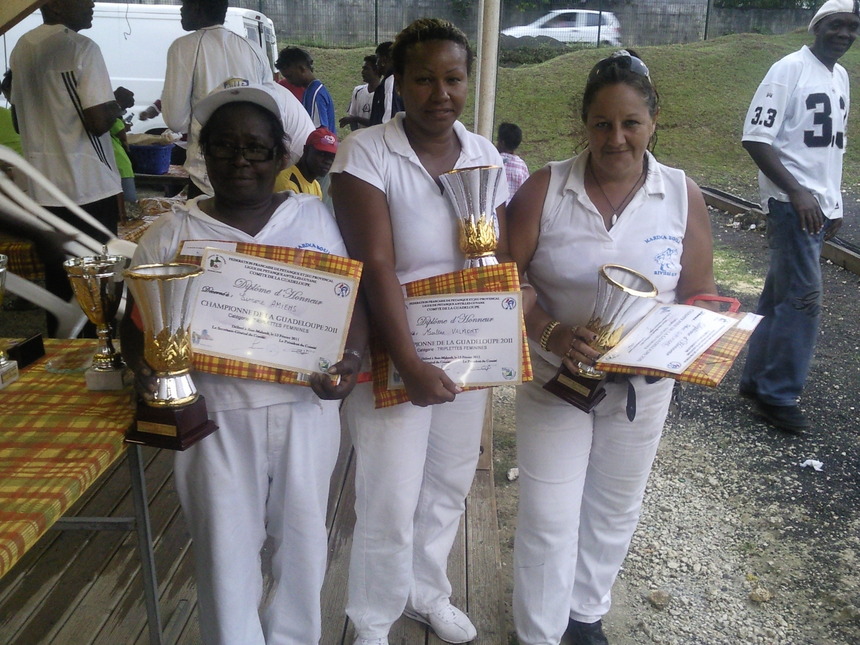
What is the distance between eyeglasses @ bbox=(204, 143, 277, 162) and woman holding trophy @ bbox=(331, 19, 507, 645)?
24 cm

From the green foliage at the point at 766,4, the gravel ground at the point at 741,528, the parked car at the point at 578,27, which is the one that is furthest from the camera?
the green foliage at the point at 766,4

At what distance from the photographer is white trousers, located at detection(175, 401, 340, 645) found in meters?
1.73

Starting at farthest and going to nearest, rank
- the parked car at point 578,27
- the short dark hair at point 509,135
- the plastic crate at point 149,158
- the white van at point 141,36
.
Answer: the parked car at point 578,27 → the white van at point 141,36 → the plastic crate at point 149,158 → the short dark hair at point 509,135

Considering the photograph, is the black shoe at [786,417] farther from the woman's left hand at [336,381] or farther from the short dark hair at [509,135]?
the short dark hair at [509,135]

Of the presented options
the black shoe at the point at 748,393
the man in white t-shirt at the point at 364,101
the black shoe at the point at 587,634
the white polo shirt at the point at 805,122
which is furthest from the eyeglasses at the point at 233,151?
the man in white t-shirt at the point at 364,101

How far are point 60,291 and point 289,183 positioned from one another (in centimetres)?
154

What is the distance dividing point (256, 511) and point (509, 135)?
5.15 meters

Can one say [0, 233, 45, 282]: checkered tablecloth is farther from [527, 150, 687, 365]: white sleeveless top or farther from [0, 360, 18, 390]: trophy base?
[527, 150, 687, 365]: white sleeveless top

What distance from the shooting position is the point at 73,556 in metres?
2.63

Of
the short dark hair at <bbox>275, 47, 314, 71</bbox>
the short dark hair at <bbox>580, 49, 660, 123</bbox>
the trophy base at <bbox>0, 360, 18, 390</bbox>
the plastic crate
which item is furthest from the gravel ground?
the short dark hair at <bbox>275, 47, 314, 71</bbox>

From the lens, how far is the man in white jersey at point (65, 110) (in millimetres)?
3795

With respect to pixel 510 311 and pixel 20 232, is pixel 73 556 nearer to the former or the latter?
pixel 20 232

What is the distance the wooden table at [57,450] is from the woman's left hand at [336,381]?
0.47 metres

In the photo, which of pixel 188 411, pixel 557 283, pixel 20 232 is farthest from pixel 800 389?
pixel 20 232
